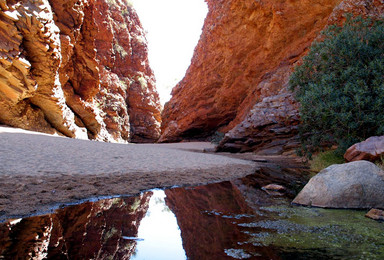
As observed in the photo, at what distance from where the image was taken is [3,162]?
526cm

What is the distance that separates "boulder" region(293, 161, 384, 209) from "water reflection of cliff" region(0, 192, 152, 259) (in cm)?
284

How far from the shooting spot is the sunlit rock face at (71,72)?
13828 millimetres

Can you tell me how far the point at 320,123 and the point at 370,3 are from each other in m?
7.53

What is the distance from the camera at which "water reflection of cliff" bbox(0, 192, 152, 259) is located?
6.92 ft

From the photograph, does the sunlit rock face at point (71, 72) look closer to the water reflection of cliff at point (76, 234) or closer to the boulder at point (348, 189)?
the water reflection of cliff at point (76, 234)

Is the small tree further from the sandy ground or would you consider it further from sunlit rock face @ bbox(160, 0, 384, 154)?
sunlit rock face @ bbox(160, 0, 384, 154)

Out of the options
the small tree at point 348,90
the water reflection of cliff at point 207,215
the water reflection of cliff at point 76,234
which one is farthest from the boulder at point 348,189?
the small tree at point 348,90

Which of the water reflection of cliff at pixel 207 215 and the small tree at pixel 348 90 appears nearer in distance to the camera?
the water reflection of cliff at pixel 207 215

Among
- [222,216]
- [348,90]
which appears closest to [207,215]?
[222,216]

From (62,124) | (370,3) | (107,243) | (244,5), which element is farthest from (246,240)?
(244,5)

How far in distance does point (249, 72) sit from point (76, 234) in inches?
758

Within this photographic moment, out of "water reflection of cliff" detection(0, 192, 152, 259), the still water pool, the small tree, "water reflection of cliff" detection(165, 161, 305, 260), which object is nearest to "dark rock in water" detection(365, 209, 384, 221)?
the still water pool

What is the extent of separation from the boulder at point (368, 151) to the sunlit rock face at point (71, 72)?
1551 centimetres

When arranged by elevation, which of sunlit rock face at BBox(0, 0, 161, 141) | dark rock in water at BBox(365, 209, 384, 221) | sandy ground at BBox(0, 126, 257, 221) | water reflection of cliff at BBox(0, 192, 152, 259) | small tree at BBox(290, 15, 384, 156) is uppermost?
sunlit rock face at BBox(0, 0, 161, 141)
